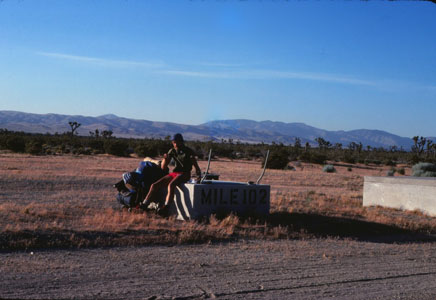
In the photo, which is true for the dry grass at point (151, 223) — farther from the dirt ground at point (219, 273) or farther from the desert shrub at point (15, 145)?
the desert shrub at point (15, 145)

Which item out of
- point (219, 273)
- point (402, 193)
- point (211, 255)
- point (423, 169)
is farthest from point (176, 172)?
point (423, 169)

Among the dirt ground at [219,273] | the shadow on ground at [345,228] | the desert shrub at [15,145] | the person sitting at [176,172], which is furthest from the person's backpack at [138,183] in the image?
the desert shrub at [15,145]

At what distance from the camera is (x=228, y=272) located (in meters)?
8.03

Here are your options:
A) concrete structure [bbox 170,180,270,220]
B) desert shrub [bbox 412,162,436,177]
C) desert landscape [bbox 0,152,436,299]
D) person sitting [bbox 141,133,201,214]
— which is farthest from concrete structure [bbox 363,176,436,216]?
desert shrub [bbox 412,162,436,177]

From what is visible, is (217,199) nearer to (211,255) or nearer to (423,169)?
(211,255)

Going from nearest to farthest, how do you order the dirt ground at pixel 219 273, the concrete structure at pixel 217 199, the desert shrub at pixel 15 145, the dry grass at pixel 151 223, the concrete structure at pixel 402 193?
the dirt ground at pixel 219 273, the dry grass at pixel 151 223, the concrete structure at pixel 217 199, the concrete structure at pixel 402 193, the desert shrub at pixel 15 145

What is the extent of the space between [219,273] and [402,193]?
11.3 metres

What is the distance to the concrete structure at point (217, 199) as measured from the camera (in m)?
12.1

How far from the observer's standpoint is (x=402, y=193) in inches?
693

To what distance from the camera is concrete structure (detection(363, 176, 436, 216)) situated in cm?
1669

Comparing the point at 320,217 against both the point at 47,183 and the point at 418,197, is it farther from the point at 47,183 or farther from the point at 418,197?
the point at 47,183

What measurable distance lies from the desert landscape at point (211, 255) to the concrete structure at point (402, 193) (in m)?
2.01

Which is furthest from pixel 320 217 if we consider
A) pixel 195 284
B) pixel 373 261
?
pixel 195 284

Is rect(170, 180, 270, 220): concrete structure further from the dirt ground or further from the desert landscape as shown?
the dirt ground
